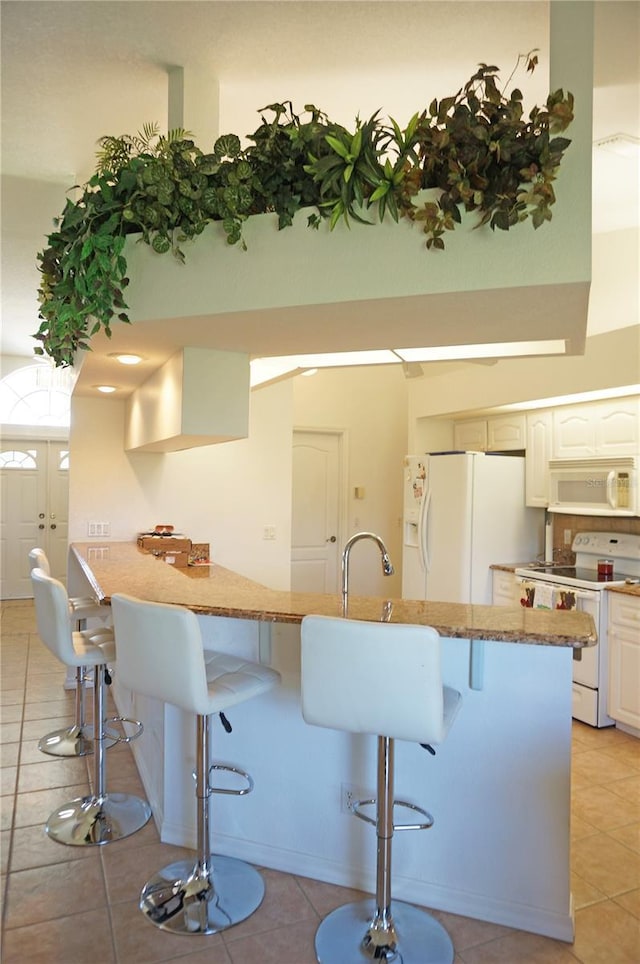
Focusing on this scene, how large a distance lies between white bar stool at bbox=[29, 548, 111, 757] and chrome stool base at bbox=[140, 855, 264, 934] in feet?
3.89

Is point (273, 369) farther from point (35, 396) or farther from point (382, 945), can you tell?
point (35, 396)

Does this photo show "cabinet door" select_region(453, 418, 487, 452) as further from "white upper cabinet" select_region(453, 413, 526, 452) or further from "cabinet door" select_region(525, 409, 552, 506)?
"cabinet door" select_region(525, 409, 552, 506)

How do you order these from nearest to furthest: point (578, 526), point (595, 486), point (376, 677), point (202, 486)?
point (376, 677) < point (595, 486) < point (202, 486) < point (578, 526)

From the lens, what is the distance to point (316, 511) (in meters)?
6.42

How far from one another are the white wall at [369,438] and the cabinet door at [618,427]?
8.89ft

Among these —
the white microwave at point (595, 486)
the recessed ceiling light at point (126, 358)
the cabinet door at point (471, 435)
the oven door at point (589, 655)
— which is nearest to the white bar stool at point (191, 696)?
the recessed ceiling light at point (126, 358)

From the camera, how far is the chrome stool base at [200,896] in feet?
6.53

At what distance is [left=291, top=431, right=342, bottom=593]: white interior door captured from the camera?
632 centimetres

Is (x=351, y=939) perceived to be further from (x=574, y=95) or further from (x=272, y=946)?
(x=574, y=95)

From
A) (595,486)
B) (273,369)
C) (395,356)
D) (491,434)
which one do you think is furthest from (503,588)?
(273,369)

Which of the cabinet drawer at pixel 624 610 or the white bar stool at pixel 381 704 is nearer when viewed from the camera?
the white bar stool at pixel 381 704

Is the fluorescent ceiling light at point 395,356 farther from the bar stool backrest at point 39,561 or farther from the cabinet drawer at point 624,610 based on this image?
the cabinet drawer at point 624,610

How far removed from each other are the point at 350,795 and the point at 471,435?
151 inches

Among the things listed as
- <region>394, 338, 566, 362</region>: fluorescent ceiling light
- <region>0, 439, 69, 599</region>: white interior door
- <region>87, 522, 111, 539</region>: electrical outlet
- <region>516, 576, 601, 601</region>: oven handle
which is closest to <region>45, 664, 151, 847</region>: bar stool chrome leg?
<region>87, 522, 111, 539</region>: electrical outlet
